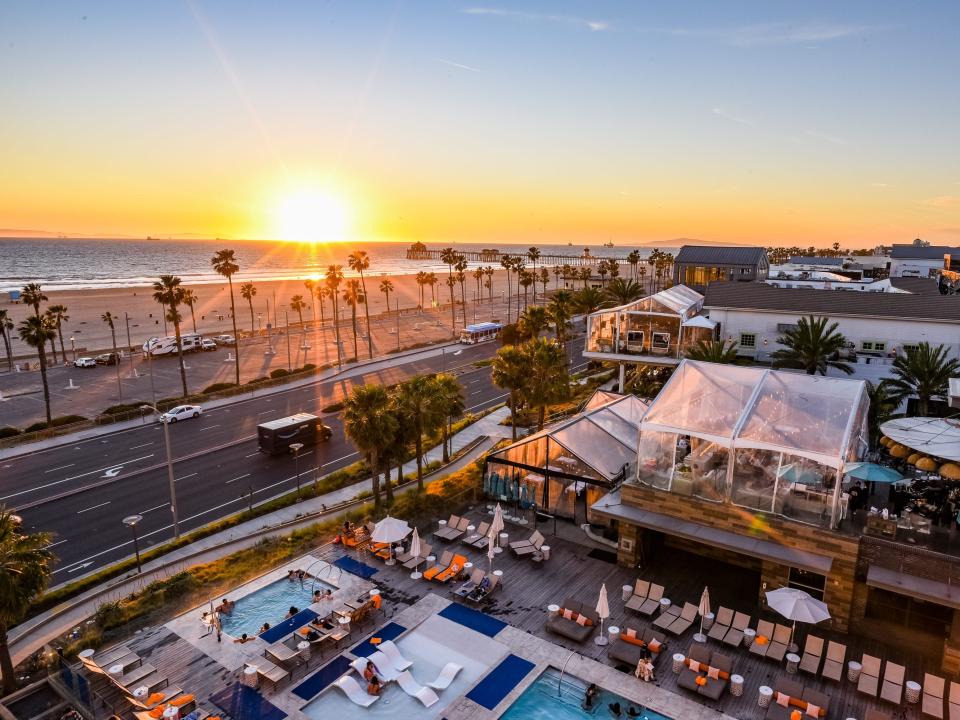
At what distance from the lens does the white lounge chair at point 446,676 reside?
52.5 ft

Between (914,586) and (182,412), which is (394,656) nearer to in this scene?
(914,586)

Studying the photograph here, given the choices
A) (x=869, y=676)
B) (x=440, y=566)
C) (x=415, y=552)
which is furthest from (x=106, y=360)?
(x=869, y=676)

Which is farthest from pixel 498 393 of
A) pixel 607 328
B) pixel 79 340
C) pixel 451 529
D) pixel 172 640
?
pixel 79 340

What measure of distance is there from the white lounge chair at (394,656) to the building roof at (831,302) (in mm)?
35223

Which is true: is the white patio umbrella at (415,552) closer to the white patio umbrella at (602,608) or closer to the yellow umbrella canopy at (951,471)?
the white patio umbrella at (602,608)

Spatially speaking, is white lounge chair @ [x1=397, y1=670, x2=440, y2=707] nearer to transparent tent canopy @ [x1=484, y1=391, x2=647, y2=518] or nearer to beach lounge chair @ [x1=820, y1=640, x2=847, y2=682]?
beach lounge chair @ [x1=820, y1=640, x2=847, y2=682]

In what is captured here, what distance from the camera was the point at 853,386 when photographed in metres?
21.9

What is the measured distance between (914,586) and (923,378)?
2050 centimetres

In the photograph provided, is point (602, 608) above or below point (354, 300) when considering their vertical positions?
below

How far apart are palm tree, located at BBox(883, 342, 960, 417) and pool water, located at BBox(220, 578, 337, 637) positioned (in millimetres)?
31940

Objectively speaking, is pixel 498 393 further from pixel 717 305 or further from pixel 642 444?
pixel 642 444

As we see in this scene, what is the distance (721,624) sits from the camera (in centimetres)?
1803

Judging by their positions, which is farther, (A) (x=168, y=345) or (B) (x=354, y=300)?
(B) (x=354, y=300)

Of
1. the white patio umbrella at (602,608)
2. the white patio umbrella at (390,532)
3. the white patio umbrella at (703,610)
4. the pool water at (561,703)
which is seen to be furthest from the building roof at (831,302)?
the pool water at (561,703)
